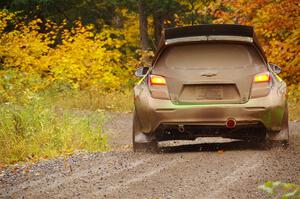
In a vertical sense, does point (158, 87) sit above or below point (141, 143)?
above

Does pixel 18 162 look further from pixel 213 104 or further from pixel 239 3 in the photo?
pixel 239 3

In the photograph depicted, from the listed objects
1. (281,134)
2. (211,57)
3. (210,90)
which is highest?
(211,57)

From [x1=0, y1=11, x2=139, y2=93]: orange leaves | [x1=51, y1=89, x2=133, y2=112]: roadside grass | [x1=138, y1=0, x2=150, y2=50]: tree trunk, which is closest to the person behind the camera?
[x1=51, y1=89, x2=133, y2=112]: roadside grass

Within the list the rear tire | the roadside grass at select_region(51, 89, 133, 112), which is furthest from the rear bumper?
the roadside grass at select_region(51, 89, 133, 112)

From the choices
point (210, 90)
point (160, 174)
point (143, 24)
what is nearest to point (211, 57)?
point (210, 90)

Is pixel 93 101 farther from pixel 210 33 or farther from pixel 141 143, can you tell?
pixel 210 33

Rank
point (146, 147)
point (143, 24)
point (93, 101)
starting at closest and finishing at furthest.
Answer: point (146, 147) → point (93, 101) → point (143, 24)

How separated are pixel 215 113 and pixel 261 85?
73 centimetres

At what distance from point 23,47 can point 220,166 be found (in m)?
20.8

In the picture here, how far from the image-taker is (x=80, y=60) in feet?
87.2

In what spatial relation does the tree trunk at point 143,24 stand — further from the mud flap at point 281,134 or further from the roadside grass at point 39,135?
the mud flap at point 281,134

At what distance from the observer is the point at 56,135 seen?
40.4 feet

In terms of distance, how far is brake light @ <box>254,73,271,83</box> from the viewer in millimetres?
10445

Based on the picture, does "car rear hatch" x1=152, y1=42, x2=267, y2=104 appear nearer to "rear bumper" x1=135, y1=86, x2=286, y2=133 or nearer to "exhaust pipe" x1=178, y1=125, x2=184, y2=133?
"rear bumper" x1=135, y1=86, x2=286, y2=133
